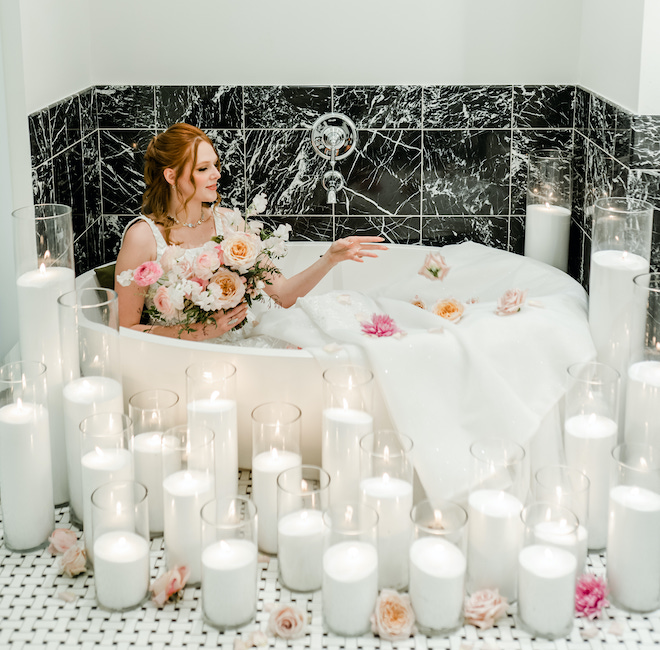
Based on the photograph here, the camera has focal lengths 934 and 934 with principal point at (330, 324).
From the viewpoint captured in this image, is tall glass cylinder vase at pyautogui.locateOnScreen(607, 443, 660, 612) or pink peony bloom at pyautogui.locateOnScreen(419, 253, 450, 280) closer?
tall glass cylinder vase at pyautogui.locateOnScreen(607, 443, 660, 612)

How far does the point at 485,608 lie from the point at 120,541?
0.91 metres

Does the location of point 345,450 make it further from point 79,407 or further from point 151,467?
point 79,407

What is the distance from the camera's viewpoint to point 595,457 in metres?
2.56

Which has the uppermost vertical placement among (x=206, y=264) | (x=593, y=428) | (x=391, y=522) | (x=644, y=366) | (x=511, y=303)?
(x=206, y=264)

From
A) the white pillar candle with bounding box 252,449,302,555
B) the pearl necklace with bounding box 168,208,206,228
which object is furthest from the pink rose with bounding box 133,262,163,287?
the white pillar candle with bounding box 252,449,302,555

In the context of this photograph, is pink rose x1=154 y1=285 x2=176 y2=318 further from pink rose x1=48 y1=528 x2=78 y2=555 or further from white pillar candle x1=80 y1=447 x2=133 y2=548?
pink rose x1=48 y1=528 x2=78 y2=555

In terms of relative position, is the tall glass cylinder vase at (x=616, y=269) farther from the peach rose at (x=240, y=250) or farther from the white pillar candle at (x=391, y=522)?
the peach rose at (x=240, y=250)

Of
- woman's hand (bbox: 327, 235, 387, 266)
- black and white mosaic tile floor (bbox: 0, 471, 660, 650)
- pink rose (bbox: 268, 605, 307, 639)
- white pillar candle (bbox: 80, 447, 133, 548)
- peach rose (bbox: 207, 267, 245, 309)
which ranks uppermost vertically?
woman's hand (bbox: 327, 235, 387, 266)

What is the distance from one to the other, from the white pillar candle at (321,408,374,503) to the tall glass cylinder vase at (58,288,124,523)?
626 mm

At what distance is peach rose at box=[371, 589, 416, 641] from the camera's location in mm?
2199

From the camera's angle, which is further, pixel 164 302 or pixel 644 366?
pixel 164 302

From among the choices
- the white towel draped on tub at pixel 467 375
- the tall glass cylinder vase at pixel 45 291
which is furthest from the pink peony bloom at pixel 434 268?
the tall glass cylinder vase at pixel 45 291

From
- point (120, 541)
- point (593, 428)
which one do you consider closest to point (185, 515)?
point (120, 541)

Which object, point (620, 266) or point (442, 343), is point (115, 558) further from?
point (620, 266)
